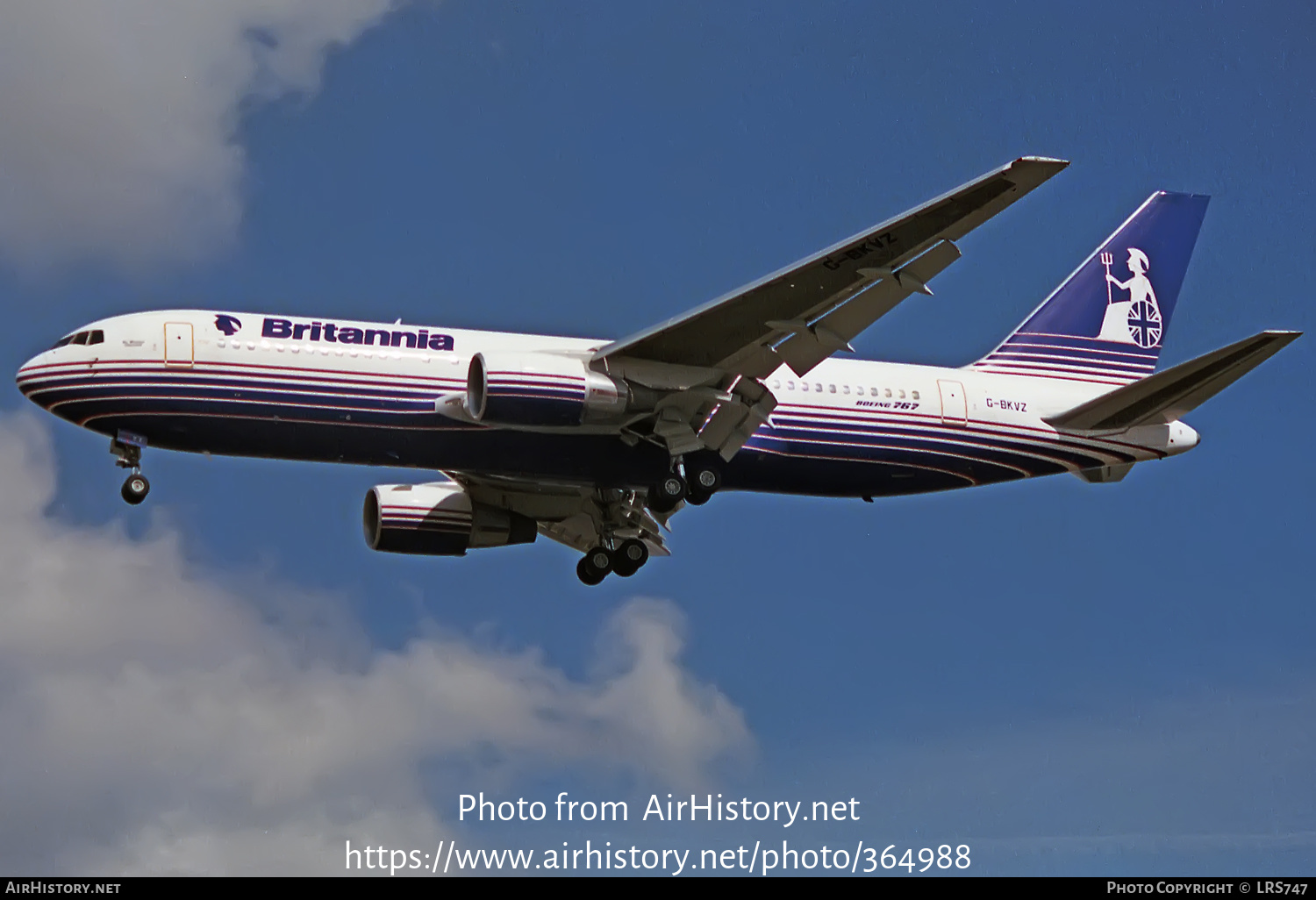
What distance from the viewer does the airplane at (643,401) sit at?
3297 centimetres

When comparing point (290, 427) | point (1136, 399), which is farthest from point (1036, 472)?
point (290, 427)

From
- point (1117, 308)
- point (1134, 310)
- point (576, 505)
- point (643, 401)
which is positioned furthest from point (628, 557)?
point (1134, 310)

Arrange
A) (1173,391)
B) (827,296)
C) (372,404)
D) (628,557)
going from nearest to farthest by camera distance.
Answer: (827,296) < (372,404) < (1173,391) < (628,557)

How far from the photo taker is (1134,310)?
4169 cm

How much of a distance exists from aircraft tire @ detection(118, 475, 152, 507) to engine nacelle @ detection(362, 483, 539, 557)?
6584 mm

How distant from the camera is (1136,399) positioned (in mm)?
36906

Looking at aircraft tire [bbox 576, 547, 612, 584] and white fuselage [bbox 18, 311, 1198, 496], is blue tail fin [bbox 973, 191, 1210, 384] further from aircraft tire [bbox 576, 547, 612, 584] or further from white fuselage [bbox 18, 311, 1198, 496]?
aircraft tire [bbox 576, 547, 612, 584]

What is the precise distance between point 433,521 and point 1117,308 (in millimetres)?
16601

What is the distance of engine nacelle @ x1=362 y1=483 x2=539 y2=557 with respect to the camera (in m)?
39.9

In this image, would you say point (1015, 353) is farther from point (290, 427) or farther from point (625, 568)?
point (290, 427)

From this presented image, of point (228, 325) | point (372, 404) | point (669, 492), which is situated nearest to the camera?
point (372, 404)

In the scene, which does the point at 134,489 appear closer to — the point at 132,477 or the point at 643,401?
the point at 132,477

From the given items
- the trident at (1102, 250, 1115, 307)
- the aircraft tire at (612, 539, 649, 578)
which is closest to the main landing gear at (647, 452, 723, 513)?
the aircraft tire at (612, 539, 649, 578)

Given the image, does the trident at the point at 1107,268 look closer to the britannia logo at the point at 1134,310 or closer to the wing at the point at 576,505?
the britannia logo at the point at 1134,310
